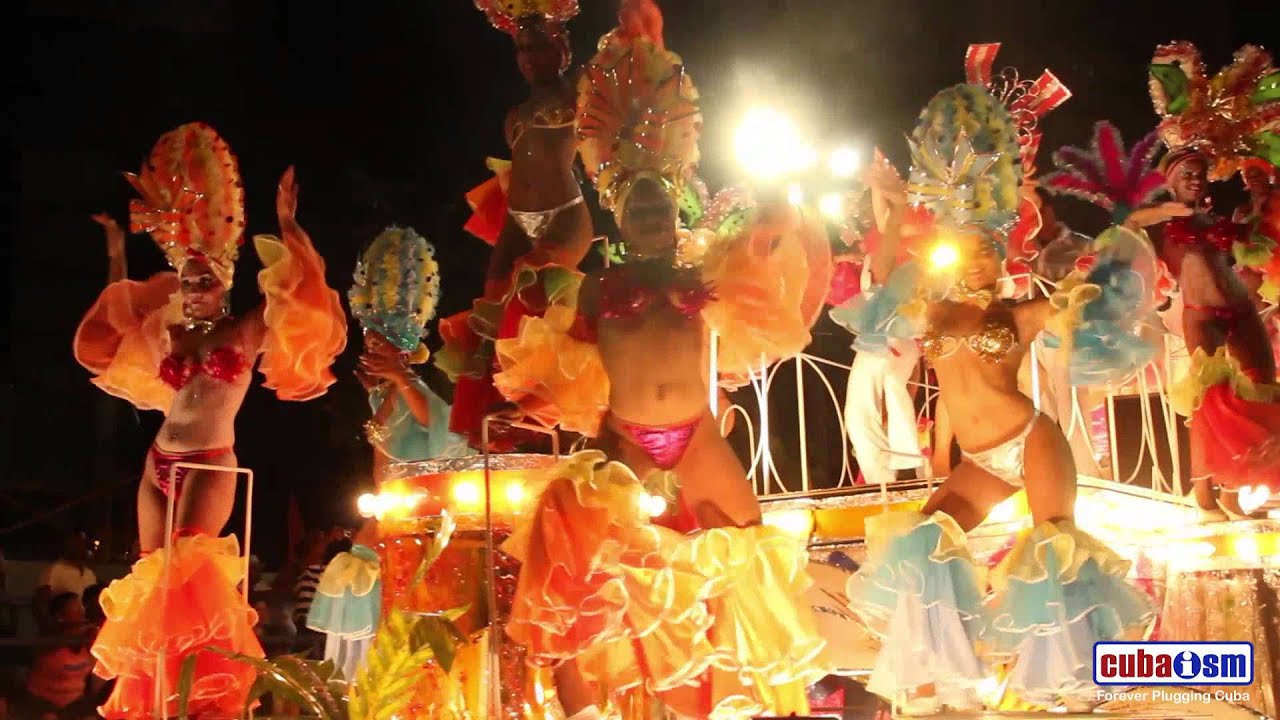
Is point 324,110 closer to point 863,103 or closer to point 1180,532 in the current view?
point 863,103

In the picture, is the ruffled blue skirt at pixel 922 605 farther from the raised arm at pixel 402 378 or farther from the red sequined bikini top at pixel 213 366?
the red sequined bikini top at pixel 213 366

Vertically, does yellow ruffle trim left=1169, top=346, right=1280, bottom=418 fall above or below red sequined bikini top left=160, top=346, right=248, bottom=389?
below

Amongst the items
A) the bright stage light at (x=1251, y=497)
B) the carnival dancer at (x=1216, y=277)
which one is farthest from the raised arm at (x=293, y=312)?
the bright stage light at (x=1251, y=497)

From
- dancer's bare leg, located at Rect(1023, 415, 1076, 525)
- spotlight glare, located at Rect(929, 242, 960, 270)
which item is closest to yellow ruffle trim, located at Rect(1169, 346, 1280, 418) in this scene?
dancer's bare leg, located at Rect(1023, 415, 1076, 525)

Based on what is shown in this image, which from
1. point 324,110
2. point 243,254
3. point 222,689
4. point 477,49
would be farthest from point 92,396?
point 222,689

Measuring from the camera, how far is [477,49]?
641 cm

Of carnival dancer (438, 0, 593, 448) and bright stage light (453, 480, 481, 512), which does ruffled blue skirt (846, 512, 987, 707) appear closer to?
bright stage light (453, 480, 481, 512)

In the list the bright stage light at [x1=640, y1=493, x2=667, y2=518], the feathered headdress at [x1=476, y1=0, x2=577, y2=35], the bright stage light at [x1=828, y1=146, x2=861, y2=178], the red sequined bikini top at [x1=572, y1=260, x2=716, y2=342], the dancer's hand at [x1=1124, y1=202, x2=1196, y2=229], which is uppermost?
the feathered headdress at [x1=476, y1=0, x2=577, y2=35]

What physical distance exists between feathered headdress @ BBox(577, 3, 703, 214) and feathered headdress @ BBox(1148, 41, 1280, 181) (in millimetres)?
2189

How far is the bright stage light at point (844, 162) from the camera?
4.97 metres

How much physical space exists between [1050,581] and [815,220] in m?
1.22

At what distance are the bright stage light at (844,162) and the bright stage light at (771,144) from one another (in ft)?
4.49

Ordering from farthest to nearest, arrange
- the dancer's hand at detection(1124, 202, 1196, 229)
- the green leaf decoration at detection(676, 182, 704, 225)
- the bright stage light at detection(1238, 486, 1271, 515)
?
the bright stage light at detection(1238, 486, 1271, 515) → the green leaf decoration at detection(676, 182, 704, 225) → the dancer's hand at detection(1124, 202, 1196, 229)

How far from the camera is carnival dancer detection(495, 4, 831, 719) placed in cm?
293
